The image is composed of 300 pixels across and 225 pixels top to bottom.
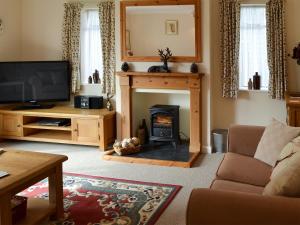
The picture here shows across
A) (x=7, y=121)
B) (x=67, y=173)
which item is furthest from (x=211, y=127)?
(x=7, y=121)

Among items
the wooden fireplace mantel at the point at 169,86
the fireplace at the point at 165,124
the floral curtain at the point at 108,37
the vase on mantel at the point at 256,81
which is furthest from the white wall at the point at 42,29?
the vase on mantel at the point at 256,81

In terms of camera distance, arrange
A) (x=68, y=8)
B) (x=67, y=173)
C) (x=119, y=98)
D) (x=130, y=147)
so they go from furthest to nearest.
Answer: (x=68, y=8) → (x=119, y=98) → (x=130, y=147) → (x=67, y=173)

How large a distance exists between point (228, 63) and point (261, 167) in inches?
103

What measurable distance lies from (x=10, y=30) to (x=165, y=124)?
124 inches

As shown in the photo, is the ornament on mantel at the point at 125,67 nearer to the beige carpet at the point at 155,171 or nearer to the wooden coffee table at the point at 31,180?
the beige carpet at the point at 155,171

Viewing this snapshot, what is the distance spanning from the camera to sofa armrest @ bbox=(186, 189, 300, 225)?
6.14ft

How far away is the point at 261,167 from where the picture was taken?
126 inches

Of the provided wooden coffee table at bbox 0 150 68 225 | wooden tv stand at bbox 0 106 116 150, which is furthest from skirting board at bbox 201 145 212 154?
wooden coffee table at bbox 0 150 68 225

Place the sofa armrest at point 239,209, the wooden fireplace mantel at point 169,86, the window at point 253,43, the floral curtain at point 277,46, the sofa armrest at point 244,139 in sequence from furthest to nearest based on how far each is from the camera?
the window at point 253,43, the wooden fireplace mantel at point 169,86, the floral curtain at point 277,46, the sofa armrest at point 244,139, the sofa armrest at point 239,209

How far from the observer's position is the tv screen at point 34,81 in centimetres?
615

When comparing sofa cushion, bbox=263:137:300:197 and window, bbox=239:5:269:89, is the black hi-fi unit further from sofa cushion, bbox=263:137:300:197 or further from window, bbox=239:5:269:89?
sofa cushion, bbox=263:137:300:197

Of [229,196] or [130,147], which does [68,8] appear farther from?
[229,196]

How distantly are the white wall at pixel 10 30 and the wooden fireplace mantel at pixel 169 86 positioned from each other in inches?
84.6

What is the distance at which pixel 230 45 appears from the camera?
5.50m
